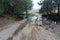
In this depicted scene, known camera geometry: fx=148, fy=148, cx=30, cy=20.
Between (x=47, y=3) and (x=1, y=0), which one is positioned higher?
(x=1, y=0)

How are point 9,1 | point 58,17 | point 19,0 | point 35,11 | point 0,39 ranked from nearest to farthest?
point 0,39 → point 9,1 → point 19,0 → point 58,17 → point 35,11

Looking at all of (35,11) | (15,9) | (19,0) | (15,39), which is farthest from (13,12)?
(35,11)

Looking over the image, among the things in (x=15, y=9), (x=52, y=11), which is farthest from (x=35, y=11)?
(x=15, y=9)

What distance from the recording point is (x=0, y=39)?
11562 millimetres

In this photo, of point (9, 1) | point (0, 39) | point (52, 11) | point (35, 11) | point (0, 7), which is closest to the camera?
point (0, 39)

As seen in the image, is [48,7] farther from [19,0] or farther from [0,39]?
[0,39]

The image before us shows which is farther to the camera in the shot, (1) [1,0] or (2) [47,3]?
(2) [47,3]

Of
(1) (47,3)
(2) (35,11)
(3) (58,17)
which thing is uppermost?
(1) (47,3)

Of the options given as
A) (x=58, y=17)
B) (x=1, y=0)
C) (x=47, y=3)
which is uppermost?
(x=1, y=0)

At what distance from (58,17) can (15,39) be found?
87.4 ft

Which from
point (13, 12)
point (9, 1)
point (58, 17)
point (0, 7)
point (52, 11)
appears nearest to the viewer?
point (0, 7)

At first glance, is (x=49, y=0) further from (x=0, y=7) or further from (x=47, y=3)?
(x=0, y=7)

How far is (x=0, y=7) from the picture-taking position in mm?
26266

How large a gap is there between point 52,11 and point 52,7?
12.3 feet
